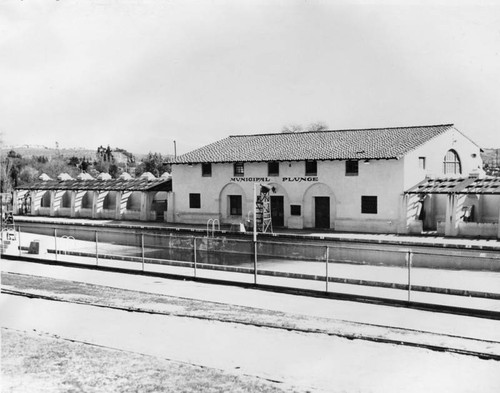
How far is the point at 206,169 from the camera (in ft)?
131

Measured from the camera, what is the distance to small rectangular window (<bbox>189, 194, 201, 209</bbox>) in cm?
3994

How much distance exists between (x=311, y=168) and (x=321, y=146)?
8.06 feet

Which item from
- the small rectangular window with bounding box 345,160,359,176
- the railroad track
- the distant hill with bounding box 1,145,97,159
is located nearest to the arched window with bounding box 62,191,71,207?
the small rectangular window with bounding box 345,160,359,176

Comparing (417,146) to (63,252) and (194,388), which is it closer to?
(63,252)

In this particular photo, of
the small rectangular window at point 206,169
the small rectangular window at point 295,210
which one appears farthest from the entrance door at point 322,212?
the small rectangular window at point 206,169

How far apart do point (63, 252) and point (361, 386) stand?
1850cm

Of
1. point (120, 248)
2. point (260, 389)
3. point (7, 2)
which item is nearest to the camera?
point (260, 389)

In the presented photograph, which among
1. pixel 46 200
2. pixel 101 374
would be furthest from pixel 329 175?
pixel 46 200

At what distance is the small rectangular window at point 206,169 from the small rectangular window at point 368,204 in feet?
36.1

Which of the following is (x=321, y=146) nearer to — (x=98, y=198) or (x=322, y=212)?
(x=322, y=212)

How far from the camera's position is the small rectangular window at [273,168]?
37.0 m

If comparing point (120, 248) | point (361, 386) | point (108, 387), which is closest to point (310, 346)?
point (361, 386)

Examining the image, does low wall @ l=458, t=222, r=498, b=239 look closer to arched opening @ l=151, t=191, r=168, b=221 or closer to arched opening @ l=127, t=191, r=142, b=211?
arched opening @ l=151, t=191, r=168, b=221

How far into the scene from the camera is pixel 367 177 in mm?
33500
